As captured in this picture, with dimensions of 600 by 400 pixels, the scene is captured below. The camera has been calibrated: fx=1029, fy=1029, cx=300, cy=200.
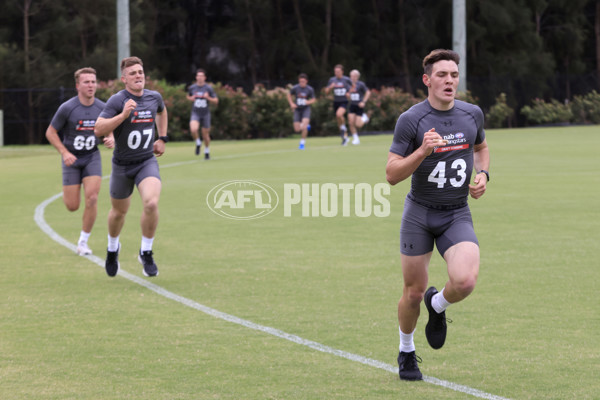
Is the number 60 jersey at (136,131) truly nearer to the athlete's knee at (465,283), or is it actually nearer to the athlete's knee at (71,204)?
the athlete's knee at (71,204)

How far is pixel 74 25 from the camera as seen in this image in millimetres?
46188

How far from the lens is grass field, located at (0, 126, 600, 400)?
7113 mm

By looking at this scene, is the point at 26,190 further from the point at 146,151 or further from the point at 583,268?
the point at 583,268

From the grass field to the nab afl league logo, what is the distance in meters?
0.31

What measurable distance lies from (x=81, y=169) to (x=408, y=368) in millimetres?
7025

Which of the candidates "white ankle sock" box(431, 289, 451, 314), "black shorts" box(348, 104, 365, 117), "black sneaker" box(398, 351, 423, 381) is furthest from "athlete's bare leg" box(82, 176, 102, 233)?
"black shorts" box(348, 104, 365, 117)

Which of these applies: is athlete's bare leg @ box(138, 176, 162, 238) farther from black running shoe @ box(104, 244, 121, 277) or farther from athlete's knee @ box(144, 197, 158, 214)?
black running shoe @ box(104, 244, 121, 277)

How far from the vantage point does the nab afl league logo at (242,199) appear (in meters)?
17.1

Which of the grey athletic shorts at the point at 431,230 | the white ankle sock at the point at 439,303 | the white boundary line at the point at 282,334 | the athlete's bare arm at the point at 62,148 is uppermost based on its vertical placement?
the athlete's bare arm at the point at 62,148

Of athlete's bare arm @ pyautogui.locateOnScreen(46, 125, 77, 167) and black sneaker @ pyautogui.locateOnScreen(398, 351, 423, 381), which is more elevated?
athlete's bare arm @ pyautogui.locateOnScreen(46, 125, 77, 167)

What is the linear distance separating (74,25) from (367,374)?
136 feet

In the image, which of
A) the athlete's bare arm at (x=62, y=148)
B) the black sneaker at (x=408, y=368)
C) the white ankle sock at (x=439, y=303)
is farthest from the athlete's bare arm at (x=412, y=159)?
the athlete's bare arm at (x=62, y=148)

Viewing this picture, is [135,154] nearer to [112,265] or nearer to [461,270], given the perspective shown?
[112,265]

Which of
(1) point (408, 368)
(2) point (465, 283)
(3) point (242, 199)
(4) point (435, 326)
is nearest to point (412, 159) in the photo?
(2) point (465, 283)
